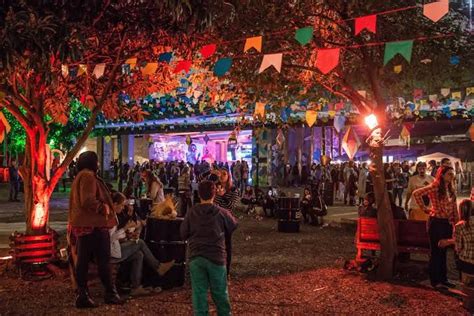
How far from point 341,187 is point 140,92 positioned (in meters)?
13.7

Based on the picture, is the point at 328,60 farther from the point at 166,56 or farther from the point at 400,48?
the point at 166,56

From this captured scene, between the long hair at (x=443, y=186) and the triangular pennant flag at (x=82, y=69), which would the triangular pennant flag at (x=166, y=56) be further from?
the long hair at (x=443, y=186)

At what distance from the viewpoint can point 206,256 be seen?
4.89 metres

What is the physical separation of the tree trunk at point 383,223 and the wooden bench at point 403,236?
0.95ft

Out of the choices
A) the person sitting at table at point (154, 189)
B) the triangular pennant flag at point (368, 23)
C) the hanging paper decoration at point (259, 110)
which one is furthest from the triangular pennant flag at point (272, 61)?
the person sitting at table at point (154, 189)

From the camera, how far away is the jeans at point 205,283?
488cm

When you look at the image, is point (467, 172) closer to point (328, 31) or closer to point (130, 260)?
point (328, 31)

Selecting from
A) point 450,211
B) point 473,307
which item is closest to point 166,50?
point 450,211

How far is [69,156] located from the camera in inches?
334

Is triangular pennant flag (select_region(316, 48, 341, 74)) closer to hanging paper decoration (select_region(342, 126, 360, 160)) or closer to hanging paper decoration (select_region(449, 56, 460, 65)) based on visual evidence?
hanging paper decoration (select_region(449, 56, 460, 65))

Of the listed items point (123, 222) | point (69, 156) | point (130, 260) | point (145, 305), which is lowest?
point (145, 305)

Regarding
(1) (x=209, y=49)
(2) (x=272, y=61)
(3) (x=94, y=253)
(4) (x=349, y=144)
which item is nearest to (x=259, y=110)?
(1) (x=209, y=49)

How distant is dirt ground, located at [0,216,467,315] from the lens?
6387 millimetres

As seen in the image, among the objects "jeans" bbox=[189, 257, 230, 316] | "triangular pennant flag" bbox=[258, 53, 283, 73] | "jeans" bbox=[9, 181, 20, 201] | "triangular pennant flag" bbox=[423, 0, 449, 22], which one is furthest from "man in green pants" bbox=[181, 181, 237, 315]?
"jeans" bbox=[9, 181, 20, 201]
